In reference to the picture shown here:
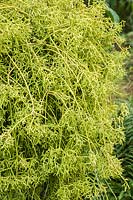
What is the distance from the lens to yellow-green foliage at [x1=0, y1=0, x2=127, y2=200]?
1.19 metres

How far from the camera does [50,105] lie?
1.24 m

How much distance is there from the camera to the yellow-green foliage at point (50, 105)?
1.19 meters

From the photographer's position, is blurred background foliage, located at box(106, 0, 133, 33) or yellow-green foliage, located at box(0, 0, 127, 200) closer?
yellow-green foliage, located at box(0, 0, 127, 200)

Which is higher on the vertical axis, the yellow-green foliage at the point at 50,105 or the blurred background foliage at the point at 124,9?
the yellow-green foliage at the point at 50,105

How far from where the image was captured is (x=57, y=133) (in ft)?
3.97

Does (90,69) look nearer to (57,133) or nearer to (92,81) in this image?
(92,81)

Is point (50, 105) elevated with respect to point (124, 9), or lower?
elevated

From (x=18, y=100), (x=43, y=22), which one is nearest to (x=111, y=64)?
(x=43, y=22)

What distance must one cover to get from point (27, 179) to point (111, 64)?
1.37 ft

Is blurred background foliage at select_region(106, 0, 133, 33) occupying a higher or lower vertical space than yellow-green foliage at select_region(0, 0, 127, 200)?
lower

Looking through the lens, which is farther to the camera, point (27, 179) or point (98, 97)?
point (98, 97)

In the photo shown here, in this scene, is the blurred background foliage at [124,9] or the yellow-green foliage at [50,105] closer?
the yellow-green foliage at [50,105]

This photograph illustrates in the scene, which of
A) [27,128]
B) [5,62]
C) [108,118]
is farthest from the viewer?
[108,118]

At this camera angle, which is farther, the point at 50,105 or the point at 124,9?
the point at 124,9
